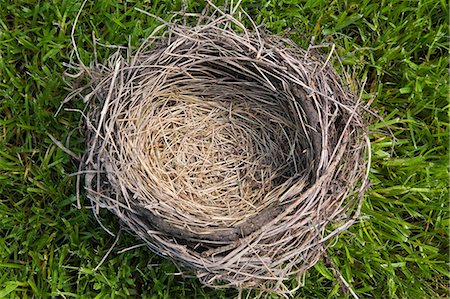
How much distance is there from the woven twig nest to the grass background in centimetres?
14

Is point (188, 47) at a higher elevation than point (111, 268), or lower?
higher

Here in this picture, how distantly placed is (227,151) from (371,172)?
439 millimetres

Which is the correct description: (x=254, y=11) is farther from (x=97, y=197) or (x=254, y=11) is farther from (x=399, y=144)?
(x=97, y=197)

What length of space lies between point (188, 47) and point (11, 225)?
718 mm

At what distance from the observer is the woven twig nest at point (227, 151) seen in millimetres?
1521

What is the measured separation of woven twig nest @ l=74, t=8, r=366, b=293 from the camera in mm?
1521

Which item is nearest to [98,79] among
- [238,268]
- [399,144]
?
[238,268]

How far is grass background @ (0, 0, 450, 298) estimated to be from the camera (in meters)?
1.77

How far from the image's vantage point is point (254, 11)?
6.28ft

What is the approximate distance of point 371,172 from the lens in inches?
73.8

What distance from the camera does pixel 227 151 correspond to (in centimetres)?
186

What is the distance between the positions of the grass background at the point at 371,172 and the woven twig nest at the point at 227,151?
0.14m

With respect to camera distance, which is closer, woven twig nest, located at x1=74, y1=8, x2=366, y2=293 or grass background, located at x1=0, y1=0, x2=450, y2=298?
woven twig nest, located at x1=74, y1=8, x2=366, y2=293

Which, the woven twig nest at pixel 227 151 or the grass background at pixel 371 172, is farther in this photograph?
the grass background at pixel 371 172
